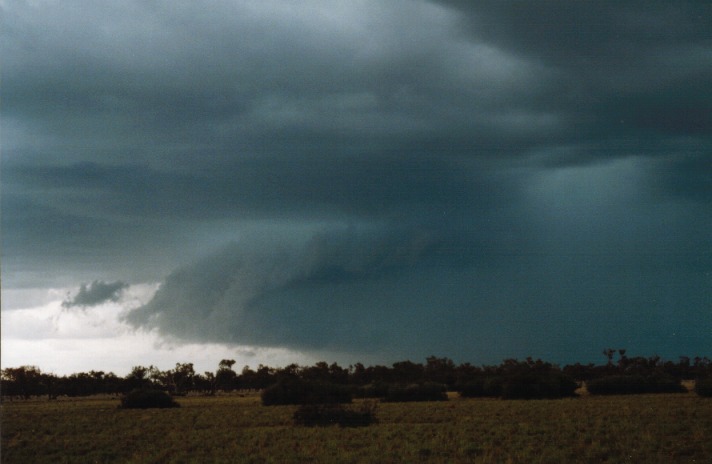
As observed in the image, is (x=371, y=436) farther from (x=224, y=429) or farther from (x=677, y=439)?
(x=677, y=439)

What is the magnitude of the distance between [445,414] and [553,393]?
29.3 m

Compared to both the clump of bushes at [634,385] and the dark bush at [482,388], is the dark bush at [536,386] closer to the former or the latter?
the clump of bushes at [634,385]

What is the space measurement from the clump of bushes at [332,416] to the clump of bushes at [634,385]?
41.5 meters

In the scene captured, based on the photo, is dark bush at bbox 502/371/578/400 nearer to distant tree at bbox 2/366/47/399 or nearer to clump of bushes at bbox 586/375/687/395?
clump of bushes at bbox 586/375/687/395

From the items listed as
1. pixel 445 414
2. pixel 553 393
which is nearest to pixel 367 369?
pixel 553 393

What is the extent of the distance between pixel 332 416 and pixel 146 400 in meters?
37.0

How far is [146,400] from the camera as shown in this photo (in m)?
74.2

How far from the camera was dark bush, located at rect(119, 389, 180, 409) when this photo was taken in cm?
7356

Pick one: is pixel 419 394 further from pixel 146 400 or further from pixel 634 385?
pixel 146 400

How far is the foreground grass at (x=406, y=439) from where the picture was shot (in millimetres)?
27266

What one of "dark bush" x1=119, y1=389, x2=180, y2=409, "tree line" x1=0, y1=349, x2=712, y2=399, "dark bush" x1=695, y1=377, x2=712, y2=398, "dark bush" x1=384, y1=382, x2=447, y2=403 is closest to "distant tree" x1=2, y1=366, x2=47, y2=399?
"tree line" x1=0, y1=349, x2=712, y2=399

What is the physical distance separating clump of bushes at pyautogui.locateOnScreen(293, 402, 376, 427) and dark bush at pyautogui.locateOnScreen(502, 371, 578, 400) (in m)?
31.7

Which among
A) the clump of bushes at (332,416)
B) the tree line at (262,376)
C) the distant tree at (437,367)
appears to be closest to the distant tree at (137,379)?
the tree line at (262,376)

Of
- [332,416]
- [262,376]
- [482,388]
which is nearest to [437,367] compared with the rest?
[262,376]
